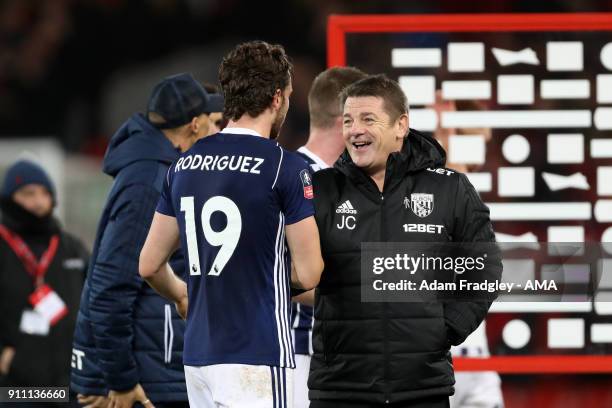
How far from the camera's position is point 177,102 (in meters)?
4.34

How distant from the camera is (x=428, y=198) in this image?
3.77m

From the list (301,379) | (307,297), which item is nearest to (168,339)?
(307,297)

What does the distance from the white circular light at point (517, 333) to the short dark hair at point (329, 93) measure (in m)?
1.13

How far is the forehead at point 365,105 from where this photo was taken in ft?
12.7

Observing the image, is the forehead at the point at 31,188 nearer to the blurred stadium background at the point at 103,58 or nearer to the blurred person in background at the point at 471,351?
the blurred person in background at the point at 471,351

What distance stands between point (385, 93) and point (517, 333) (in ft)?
5.15

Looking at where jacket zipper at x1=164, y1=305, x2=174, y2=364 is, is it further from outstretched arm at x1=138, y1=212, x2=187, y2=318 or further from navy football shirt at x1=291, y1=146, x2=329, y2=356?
navy football shirt at x1=291, y1=146, x2=329, y2=356

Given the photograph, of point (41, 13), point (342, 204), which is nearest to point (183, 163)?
point (342, 204)

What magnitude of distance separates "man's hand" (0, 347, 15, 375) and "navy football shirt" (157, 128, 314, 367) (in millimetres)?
3297

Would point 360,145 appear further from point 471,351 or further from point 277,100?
point 471,351

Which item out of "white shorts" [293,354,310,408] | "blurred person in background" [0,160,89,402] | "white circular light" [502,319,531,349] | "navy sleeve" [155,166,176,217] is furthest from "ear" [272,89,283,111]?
"blurred person in background" [0,160,89,402]

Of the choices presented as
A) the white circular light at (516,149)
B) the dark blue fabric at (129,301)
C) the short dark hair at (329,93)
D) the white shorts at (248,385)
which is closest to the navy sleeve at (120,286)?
the dark blue fabric at (129,301)

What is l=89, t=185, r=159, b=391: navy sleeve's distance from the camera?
413 cm

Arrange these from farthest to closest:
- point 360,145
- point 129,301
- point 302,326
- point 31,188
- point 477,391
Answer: point 31,188 < point 477,391 < point 302,326 < point 129,301 < point 360,145
